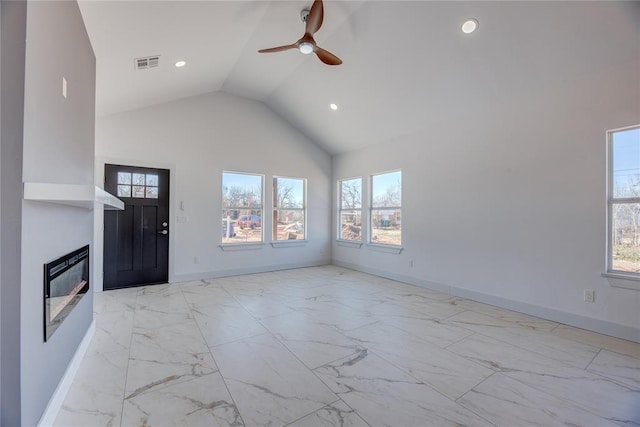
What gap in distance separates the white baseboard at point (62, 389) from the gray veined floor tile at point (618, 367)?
3785mm

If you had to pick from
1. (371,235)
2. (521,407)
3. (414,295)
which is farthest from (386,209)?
(521,407)

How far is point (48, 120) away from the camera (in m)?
1.62

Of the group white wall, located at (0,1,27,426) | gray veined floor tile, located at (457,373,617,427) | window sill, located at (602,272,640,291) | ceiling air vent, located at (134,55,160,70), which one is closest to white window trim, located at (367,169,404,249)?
window sill, located at (602,272,640,291)

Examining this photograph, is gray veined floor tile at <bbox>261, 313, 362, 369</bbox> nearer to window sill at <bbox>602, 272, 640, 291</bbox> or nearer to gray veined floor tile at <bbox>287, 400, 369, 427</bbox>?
gray veined floor tile at <bbox>287, 400, 369, 427</bbox>

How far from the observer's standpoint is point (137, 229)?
468 centimetres

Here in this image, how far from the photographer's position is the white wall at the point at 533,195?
2902 millimetres

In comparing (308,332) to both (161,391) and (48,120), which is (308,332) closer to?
(161,391)

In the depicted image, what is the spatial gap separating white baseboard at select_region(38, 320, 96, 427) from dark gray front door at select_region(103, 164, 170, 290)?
2.25 m

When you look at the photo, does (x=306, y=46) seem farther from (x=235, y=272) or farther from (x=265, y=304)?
(x=235, y=272)

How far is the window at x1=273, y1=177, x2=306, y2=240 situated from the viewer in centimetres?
626

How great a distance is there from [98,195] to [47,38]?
90 centimetres

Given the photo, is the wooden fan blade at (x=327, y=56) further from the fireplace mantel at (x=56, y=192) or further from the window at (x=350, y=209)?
the window at (x=350, y=209)

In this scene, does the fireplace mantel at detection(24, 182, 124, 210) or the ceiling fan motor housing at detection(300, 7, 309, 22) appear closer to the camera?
the fireplace mantel at detection(24, 182, 124, 210)

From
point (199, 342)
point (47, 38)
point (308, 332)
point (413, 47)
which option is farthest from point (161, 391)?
point (413, 47)
